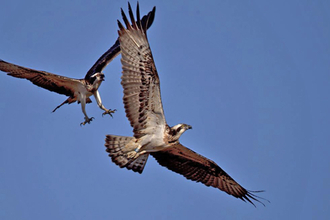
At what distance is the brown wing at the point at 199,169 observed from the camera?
14.9 metres

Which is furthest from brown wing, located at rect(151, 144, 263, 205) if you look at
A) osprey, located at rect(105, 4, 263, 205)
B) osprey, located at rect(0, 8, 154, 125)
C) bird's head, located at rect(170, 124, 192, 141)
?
osprey, located at rect(0, 8, 154, 125)

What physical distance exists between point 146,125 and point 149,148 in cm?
54

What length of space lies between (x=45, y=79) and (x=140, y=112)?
3.40 meters

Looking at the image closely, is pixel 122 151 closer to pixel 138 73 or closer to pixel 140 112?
pixel 140 112

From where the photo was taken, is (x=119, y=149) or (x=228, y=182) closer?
(x=119, y=149)

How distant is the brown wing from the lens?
14.9 meters

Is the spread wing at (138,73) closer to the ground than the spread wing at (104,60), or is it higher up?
closer to the ground

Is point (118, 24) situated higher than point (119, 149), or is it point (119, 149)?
point (118, 24)

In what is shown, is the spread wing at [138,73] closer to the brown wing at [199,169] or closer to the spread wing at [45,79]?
the brown wing at [199,169]

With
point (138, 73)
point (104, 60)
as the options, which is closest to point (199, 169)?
point (138, 73)

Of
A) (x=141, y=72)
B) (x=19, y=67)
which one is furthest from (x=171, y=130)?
(x=19, y=67)

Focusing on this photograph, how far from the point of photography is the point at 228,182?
15086 mm

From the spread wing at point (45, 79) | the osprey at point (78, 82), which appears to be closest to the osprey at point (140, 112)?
the osprey at point (78, 82)

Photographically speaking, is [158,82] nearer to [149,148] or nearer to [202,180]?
[149,148]
